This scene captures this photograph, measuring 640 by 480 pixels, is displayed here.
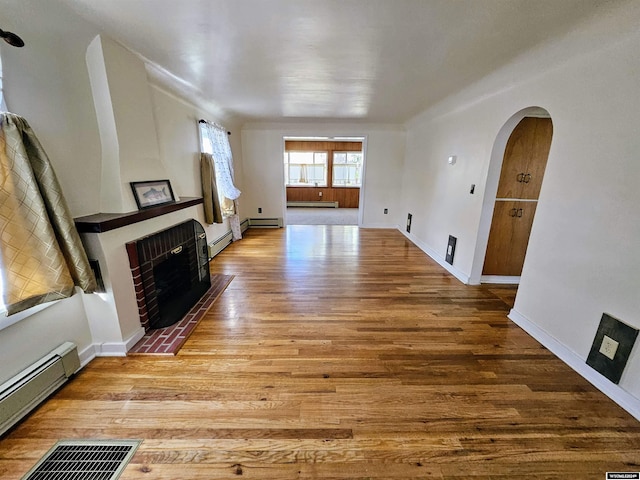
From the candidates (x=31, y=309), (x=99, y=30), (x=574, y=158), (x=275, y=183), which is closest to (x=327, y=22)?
(x=99, y=30)

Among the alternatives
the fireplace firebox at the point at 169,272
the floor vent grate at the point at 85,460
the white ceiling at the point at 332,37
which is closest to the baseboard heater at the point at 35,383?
the floor vent grate at the point at 85,460

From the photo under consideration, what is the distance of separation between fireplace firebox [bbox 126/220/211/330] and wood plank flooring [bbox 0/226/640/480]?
0.37 meters

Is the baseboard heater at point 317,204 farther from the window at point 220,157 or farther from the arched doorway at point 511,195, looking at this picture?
the arched doorway at point 511,195

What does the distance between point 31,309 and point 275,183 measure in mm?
4874

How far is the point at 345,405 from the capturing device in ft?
5.06

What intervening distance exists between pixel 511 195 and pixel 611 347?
186 cm

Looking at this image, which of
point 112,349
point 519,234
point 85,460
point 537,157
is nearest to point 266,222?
point 112,349

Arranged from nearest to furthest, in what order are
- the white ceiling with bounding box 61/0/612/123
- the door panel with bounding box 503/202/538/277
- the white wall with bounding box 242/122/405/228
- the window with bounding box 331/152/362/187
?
the white ceiling with bounding box 61/0/612/123 → the door panel with bounding box 503/202/538/277 → the white wall with bounding box 242/122/405/228 → the window with bounding box 331/152/362/187

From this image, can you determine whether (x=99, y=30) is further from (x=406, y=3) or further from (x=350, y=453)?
(x=350, y=453)

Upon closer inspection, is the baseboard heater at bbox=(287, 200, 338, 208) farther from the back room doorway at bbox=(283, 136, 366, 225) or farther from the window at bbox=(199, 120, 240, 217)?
the window at bbox=(199, 120, 240, 217)

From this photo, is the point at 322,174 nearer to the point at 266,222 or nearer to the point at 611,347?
the point at 266,222

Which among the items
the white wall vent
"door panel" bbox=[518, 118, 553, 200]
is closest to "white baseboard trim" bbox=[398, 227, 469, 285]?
"door panel" bbox=[518, 118, 553, 200]

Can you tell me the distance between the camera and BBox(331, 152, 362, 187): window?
9.27 m

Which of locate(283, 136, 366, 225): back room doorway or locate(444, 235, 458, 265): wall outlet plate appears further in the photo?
locate(283, 136, 366, 225): back room doorway
